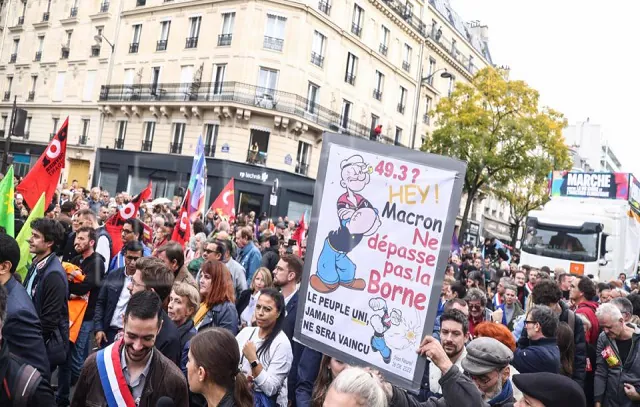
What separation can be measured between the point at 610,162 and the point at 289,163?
79648 mm

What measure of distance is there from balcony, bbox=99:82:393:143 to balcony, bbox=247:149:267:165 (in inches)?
89.2

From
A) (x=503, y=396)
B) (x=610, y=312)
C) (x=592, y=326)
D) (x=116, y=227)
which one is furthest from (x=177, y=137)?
(x=503, y=396)

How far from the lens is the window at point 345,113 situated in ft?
101

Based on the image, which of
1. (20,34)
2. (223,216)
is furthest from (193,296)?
(20,34)

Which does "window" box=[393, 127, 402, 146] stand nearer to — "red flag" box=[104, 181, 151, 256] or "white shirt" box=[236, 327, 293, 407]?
"red flag" box=[104, 181, 151, 256]

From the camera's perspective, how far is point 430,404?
3127 millimetres

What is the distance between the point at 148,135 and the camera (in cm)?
3072

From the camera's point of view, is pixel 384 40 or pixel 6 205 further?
pixel 384 40

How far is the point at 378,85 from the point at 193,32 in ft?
37.5

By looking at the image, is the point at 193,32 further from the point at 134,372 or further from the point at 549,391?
the point at 549,391

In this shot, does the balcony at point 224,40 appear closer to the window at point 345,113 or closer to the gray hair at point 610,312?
the window at point 345,113

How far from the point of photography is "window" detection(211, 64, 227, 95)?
27.8 m

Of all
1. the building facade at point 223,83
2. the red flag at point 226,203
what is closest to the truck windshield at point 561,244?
the red flag at point 226,203

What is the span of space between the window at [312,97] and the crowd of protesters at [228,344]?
853 inches
